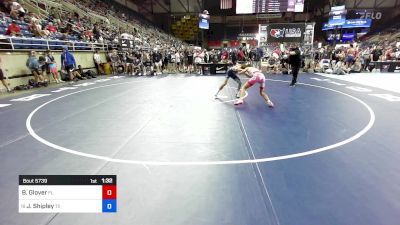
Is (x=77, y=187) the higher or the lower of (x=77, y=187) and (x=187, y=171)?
the higher

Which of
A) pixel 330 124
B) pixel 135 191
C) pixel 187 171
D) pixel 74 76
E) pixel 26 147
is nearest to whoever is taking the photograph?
pixel 135 191

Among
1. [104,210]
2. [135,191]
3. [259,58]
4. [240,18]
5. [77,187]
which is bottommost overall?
[135,191]

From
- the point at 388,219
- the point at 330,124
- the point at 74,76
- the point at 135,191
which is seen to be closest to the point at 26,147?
the point at 135,191

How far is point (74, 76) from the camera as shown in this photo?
1380 cm

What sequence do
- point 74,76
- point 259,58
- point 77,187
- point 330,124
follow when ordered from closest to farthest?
point 77,187 → point 330,124 → point 74,76 → point 259,58

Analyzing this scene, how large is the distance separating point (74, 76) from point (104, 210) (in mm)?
13465

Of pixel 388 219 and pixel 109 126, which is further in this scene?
pixel 109 126

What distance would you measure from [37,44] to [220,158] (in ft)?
40.3

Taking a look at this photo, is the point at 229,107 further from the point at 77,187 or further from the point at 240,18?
the point at 240,18

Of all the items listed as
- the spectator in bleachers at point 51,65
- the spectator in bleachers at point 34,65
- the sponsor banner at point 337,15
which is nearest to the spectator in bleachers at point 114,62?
the spectator in bleachers at point 51,65

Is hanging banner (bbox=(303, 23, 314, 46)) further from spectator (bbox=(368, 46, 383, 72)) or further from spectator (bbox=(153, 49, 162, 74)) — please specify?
spectator (bbox=(153, 49, 162, 74))
